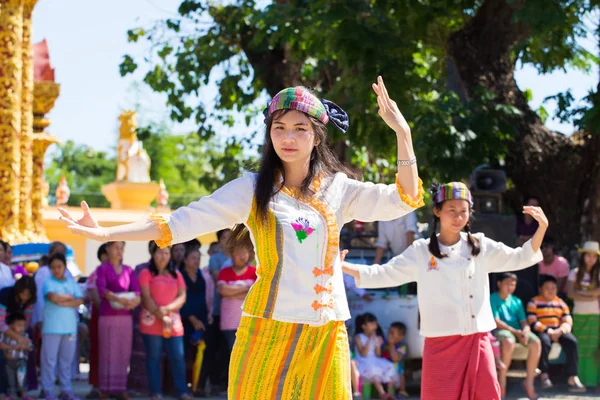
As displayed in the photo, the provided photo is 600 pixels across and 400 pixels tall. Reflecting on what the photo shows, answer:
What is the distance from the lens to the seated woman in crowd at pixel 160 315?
379 inches

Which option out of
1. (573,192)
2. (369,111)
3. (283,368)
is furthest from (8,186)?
(283,368)

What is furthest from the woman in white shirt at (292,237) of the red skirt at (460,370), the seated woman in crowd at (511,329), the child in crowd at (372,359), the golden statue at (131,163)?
the golden statue at (131,163)

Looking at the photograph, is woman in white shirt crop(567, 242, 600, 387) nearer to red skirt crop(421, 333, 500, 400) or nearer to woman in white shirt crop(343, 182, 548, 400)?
woman in white shirt crop(343, 182, 548, 400)

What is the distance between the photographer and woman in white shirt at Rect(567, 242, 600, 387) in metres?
10.9

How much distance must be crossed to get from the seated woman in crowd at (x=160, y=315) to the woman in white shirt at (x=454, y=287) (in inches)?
143

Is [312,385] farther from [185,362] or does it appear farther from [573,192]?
[573,192]

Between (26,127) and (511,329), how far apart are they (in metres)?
6.34

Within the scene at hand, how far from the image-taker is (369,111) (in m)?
12.7

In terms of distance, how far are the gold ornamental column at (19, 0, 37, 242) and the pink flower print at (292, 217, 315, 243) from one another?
9309 millimetres

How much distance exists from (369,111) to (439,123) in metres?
1.21

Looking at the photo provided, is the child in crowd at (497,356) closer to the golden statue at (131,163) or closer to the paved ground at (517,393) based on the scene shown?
the paved ground at (517,393)

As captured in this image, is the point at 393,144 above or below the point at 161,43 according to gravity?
below

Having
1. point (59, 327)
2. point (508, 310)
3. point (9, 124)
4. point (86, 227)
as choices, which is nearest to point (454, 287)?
point (86, 227)

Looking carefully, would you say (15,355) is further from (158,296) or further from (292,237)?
(292,237)
